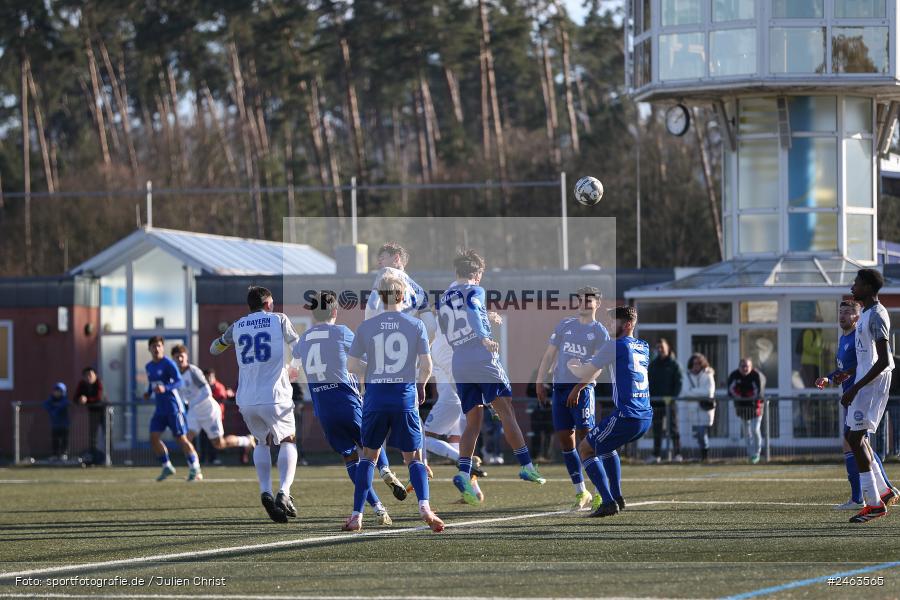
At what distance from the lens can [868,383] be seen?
→ 12.5m

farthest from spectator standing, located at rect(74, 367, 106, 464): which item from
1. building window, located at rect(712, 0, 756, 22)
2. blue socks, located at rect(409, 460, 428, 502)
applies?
blue socks, located at rect(409, 460, 428, 502)

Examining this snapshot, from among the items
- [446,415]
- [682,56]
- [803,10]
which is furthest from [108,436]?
[803,10]

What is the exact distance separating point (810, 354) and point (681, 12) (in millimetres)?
7054

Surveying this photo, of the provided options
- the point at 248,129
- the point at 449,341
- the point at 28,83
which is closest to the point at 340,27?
the point at 248,129

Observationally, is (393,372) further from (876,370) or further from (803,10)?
(803,10)

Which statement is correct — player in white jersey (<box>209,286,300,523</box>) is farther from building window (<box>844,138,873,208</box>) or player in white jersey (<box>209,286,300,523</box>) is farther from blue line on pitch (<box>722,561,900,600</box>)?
building window (<box>844,138,873,208</box>)

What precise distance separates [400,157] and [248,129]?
10036mm

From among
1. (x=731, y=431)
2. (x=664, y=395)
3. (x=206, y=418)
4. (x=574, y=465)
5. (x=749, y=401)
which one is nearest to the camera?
(x=574, y=465)

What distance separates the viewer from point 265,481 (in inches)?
516

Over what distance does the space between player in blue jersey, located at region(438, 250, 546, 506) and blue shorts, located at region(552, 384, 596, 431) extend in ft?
1.42

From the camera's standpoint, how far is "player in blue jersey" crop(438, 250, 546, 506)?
13.7 metres

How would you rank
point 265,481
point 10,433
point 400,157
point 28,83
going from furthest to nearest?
point 400,157
point 28,83
point 10,433
point 265,481

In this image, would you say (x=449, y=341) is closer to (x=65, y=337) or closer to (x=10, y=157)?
(x=65, y=337)

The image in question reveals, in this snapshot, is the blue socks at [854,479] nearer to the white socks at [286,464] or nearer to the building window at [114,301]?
the white socks at [286,464]
